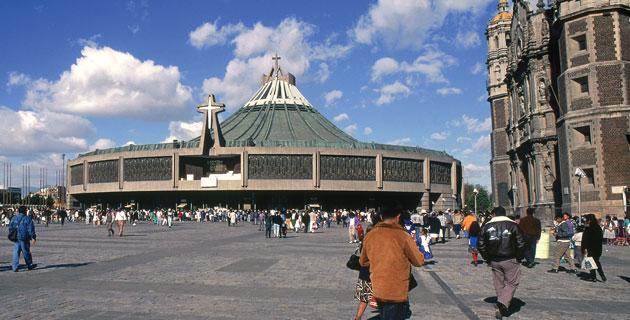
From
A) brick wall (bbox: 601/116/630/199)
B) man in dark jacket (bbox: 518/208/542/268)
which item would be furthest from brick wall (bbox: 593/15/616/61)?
man in dark jacket (bbox: 518/208/542/268)

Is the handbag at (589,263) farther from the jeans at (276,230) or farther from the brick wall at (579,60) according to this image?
the brick wall at (579,60)

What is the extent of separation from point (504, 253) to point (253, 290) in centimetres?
443

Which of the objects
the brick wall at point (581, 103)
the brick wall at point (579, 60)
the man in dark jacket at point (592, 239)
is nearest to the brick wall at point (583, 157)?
the brick wall at point (581, 103)

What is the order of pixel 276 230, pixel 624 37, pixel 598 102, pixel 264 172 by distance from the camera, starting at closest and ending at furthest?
pixel 276 230 < pixel 624 37 < pixel 598 102 < pixel 264 172

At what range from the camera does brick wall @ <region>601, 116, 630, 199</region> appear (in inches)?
1174

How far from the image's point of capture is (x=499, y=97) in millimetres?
56594

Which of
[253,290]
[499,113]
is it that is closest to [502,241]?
[253,290]

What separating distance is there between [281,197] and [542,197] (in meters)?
36.8

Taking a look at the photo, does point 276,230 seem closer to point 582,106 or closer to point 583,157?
point 583,157

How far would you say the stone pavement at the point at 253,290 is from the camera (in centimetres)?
798

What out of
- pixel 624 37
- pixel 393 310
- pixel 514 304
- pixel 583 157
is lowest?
pixel 514 304

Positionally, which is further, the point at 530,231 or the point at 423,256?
the point at 530,231

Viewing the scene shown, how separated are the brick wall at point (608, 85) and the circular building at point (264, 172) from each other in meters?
38.3

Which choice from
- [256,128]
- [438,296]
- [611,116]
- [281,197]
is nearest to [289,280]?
[438,296]
